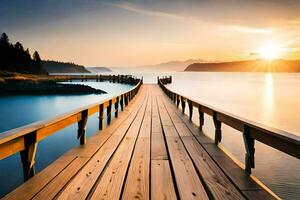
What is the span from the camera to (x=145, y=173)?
3.46 meters

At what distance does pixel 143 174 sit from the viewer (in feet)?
11.2

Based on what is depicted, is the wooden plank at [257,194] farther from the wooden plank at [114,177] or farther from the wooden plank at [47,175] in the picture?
the wooden plank at [47,175]

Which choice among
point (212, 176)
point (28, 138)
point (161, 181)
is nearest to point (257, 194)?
point (212, 176)

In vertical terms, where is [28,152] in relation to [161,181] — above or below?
above

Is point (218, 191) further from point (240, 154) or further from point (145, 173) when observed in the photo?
point (240, 154)

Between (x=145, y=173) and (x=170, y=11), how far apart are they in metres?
23.3

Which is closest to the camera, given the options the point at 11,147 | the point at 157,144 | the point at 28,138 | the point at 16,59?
the point at 11,147

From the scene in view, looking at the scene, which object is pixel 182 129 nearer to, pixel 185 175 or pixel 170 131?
pixel 170 131

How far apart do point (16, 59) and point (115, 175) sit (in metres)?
87.0

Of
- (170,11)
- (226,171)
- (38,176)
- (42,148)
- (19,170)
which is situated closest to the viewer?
(38,176)

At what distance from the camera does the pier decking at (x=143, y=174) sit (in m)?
2.81

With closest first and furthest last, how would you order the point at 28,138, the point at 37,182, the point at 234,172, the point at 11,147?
the point at 11,147
the point at 28,138
the point at 37,182
the point at 234,172

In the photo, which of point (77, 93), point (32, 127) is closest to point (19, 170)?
point (32, 127)

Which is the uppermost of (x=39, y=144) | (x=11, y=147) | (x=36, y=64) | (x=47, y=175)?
(x=36, y=64)
